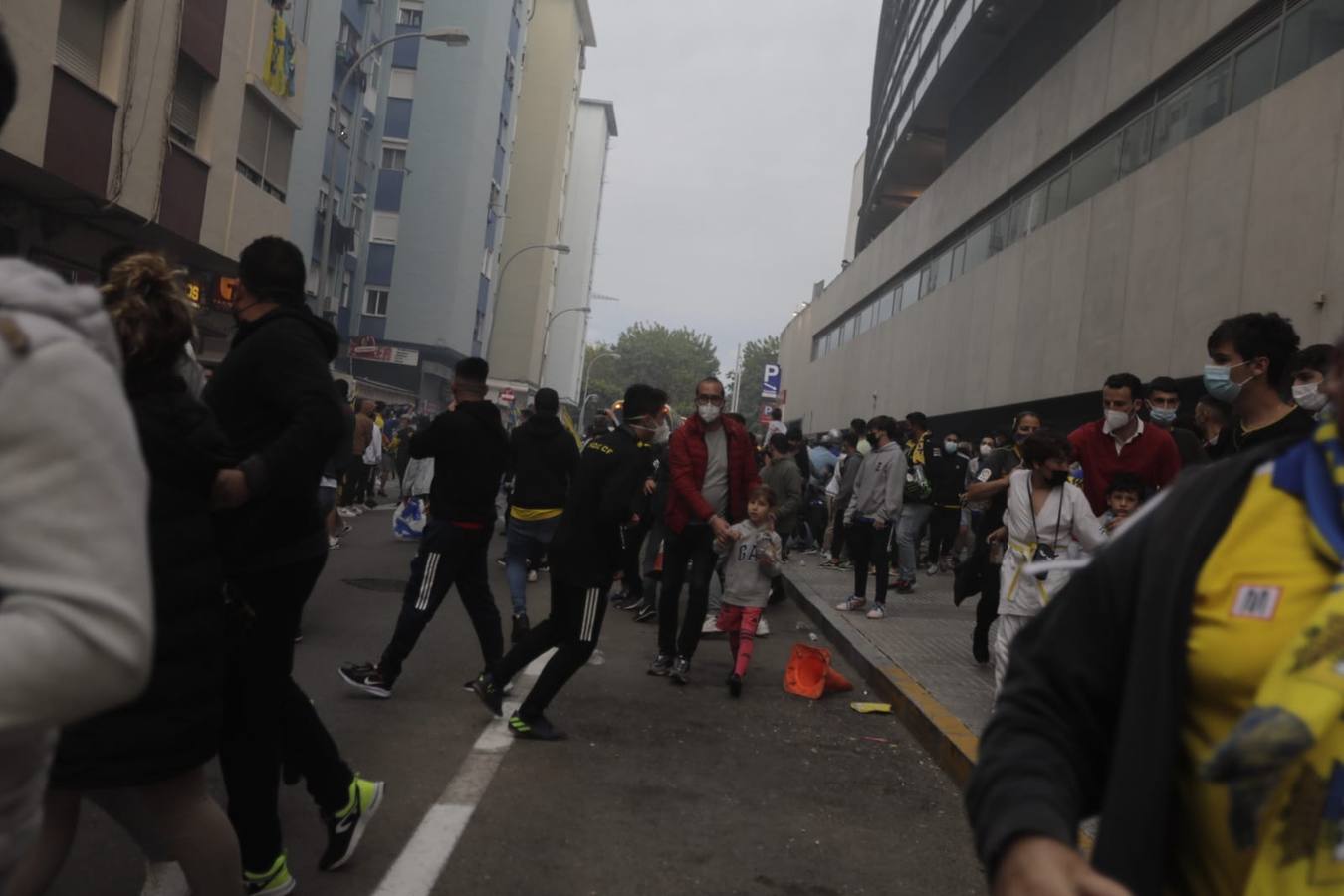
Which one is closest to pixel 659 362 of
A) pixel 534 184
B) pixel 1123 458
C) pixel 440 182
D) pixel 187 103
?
pixel 534 184

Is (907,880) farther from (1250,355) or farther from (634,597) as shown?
(634,597)

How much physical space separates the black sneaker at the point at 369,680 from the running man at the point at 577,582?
0.49m

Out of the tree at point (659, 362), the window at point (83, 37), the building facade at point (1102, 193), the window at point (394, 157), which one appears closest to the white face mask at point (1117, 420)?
the building facade at point (1102, 193)

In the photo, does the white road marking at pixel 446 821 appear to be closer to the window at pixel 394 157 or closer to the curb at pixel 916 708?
the curb at pixel 916 708

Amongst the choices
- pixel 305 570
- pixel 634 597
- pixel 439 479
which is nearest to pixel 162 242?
pixel 634 597

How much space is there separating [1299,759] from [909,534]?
1204 cm

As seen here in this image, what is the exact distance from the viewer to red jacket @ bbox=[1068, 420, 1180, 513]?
5.89 meters

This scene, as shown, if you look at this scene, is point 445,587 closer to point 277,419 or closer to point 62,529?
point 277,419

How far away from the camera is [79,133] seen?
1472 cm

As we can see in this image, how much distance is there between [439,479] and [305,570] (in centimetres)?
340

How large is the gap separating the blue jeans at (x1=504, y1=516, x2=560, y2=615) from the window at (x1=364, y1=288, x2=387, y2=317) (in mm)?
36981

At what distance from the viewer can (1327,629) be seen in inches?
50.8

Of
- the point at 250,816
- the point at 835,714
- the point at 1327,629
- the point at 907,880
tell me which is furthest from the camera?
the point at 835,714

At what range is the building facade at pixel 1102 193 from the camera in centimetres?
1152
